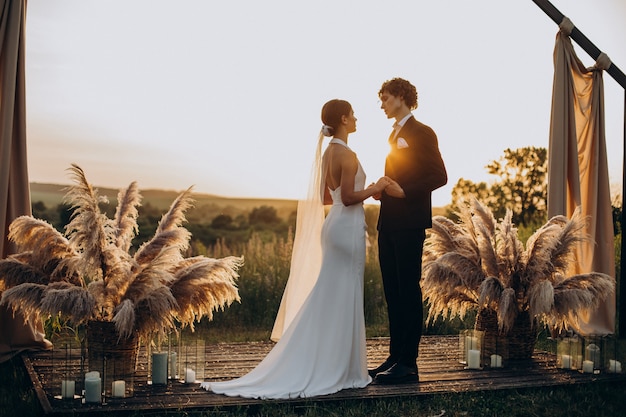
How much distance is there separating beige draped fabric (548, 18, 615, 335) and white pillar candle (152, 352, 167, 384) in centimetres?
379

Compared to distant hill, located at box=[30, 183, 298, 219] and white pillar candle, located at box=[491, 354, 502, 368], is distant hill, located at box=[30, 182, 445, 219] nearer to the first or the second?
distant hill, located at box=[30, 183, 298, 219]

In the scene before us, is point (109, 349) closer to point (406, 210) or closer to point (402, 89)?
point (406, 210)

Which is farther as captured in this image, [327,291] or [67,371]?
[327,291]

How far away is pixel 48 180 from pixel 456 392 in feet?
25.1

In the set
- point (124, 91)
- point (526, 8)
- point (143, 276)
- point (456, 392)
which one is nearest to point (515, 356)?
point (456, 392)

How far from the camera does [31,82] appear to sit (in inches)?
395

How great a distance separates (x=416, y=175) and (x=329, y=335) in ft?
4.06

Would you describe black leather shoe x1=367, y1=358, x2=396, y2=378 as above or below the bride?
below

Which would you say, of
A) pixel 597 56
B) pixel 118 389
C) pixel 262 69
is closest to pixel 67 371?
pixel 118 389

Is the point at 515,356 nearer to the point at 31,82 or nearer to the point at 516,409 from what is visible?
the point at 516,409

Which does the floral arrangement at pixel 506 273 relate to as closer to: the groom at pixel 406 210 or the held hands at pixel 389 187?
the groom at pixel 406 210

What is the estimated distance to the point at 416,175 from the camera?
5047 mm

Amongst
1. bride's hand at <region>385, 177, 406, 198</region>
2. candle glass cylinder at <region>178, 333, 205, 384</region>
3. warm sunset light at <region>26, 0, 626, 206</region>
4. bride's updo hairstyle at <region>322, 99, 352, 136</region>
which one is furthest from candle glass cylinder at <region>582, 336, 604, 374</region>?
candle glass cylinder at <region>178, 333, 205, 384</region>

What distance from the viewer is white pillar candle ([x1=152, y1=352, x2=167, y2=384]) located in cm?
480
